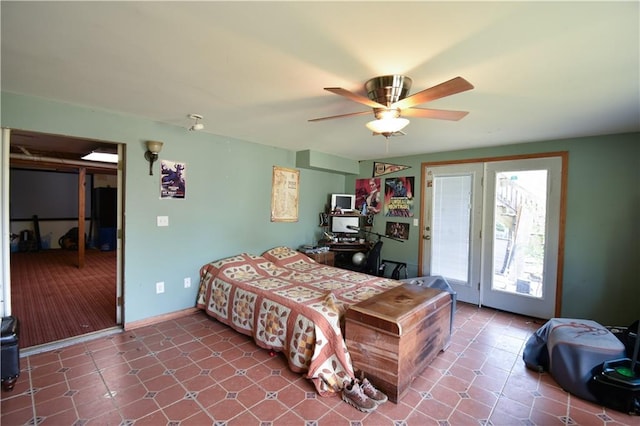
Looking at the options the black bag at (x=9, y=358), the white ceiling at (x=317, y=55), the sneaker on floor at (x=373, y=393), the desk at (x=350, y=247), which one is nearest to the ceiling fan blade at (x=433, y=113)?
the white ceiling at (x=317, y=55)

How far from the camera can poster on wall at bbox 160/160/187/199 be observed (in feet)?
10.8

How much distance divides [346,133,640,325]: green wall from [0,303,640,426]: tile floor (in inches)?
49.8

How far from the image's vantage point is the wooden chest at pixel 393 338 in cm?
203

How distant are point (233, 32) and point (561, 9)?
1.53 metres

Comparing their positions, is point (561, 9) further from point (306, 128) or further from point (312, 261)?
point (312, 261)

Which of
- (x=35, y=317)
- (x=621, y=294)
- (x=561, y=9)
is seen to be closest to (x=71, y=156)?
(x=35, y=317)

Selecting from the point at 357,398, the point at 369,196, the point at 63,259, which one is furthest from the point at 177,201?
the point at 63,259

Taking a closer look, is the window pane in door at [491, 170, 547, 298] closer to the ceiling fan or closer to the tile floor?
the tile floor

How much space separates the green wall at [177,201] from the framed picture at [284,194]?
0.10 metres

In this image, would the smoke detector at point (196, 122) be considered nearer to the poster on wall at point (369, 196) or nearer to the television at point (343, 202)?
the television at point (343, 202)

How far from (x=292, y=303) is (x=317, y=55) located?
1973mm

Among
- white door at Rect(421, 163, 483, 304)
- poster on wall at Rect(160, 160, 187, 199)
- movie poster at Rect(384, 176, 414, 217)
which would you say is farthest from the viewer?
movie poster at Rect(384, 176, 414, 217)

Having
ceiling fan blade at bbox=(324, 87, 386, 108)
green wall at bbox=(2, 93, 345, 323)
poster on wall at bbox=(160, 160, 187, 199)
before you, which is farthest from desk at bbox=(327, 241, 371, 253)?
ceiling fan blade at bbox=(324, 87, 386, 108)

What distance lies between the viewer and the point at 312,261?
4.33 m
